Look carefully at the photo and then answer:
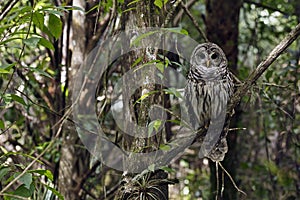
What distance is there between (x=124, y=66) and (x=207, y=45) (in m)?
0.35

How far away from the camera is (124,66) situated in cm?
184

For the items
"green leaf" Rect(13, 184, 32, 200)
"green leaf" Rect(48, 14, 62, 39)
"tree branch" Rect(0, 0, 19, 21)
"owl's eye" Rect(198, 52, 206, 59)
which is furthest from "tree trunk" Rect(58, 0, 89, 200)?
"green leaf" Rect(13, 184, 32, 200)

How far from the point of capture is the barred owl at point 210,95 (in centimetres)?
182

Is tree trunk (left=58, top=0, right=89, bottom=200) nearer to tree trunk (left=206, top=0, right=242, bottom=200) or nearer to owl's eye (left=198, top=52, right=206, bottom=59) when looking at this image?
owl's eye (left=198, top=52, right=206, bottom=59)

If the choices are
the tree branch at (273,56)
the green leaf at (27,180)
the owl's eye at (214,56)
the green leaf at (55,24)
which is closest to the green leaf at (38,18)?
the green leaf at (55,24)

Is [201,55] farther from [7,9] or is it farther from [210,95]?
[7,9]

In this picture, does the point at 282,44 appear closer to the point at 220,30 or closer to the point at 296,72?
the point at 296,72

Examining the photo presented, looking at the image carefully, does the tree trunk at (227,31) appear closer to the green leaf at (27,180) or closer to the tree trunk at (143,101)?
the tree trunk at (143,101)

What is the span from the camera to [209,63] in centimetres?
193

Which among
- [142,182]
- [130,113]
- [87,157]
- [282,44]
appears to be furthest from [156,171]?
[87,157]

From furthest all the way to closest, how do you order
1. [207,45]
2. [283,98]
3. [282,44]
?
[283,98], [207,45], [282,44]

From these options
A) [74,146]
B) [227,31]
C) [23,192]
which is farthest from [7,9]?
[227,31]

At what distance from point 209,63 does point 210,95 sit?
141 mm

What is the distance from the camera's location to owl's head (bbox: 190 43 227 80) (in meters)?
1.93
